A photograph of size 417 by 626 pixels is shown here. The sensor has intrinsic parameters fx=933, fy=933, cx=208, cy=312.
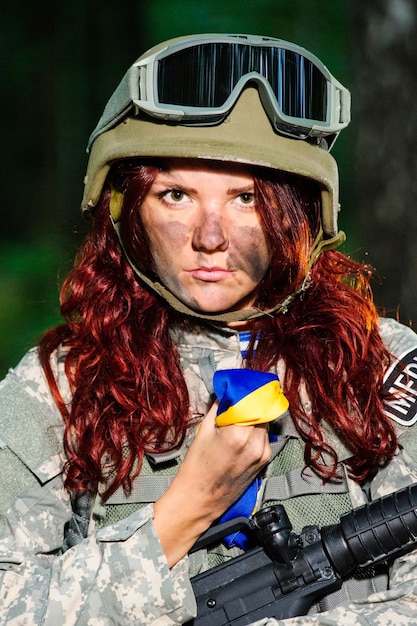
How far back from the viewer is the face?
2434mm

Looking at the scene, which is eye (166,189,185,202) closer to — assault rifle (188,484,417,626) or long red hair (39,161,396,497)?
long red hair (39,161,396,497)

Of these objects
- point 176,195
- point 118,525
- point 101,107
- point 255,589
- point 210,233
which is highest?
point 101,107

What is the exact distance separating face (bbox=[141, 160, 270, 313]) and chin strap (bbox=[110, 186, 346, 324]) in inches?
1.4

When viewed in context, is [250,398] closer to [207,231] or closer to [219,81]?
[207,231]

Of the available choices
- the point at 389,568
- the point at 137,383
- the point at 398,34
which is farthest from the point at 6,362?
the point at 389,568

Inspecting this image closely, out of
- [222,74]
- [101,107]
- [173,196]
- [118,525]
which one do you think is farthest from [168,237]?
[101,107]

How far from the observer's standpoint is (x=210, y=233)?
2.39 m

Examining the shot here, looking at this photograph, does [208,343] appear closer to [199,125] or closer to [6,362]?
[199,125]

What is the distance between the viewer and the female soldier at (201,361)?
2.33 meters

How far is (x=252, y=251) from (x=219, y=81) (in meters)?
0.46

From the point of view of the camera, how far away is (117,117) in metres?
2.59

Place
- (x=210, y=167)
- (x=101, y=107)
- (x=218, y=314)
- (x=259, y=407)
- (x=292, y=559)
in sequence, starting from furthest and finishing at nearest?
1. (x=101, y=107)
2. (x=218, y=314)
3. (x=210, y=167)
4. (x=292, y=559)
5. (x=259, y=407)

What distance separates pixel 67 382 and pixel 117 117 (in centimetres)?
75

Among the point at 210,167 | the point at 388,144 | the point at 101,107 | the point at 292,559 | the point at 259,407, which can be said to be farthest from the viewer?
the point at 101,107
